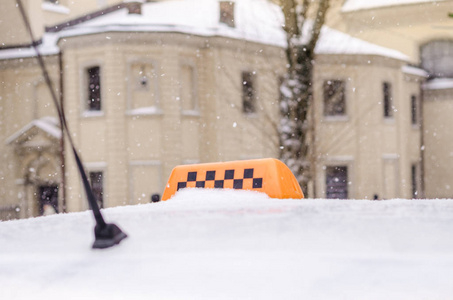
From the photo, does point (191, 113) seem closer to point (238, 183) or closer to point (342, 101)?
point (342, 101)

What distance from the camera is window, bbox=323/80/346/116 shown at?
27312mm

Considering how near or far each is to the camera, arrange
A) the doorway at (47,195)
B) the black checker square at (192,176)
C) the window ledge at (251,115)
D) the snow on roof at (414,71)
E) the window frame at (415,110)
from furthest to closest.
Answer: the window frame at (415,110)
the snow on roof at (414,71)
the doorway at (47,195)
the window ledge at (251,115)
the black checker square at (192,176)

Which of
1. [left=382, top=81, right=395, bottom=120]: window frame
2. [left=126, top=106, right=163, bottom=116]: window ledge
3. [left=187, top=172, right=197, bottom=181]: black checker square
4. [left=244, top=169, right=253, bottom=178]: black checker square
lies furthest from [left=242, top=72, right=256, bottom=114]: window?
[left=244, top=169, right=253, bottom=178]: black checker square

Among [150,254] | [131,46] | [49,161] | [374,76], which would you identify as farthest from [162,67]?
[150,254]

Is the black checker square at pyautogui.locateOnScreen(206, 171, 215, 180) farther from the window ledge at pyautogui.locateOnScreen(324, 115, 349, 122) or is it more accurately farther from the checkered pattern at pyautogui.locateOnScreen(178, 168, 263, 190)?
the window ledge at pyautogui.locateOnScreen(324, 115, 349, 122)

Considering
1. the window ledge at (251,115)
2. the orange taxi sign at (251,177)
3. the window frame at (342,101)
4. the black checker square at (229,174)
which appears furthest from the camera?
the window frame at (342,101)

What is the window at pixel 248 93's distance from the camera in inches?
997

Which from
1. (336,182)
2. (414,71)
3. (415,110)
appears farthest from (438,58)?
(336,182)

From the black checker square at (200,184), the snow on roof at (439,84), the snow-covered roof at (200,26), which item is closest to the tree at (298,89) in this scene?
the snow-covered roof at (200,26)

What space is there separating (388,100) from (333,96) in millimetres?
2769

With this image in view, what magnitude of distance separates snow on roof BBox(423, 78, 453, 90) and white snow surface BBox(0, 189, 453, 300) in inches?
1200

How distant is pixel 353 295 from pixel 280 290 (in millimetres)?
165

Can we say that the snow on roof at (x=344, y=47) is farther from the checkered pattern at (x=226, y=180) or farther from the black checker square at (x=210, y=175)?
the black checker square at (x=210, y=175)

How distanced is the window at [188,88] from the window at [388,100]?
8465mm
